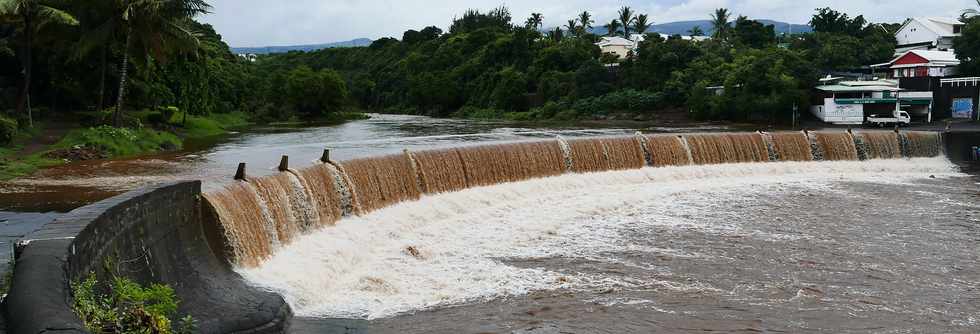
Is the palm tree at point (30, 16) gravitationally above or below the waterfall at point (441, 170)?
above

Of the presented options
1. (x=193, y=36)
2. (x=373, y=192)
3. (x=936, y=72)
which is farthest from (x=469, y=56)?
(x=373, y=192)

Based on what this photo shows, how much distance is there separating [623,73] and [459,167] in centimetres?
3844

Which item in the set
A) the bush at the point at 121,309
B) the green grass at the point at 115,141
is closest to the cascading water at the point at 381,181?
the green grass at the point at 115,141

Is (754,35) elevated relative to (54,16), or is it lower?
elevated

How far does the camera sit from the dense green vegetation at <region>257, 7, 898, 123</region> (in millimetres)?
44250

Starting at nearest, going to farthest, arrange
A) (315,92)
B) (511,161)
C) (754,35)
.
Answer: (511,161) → (315,92) → (754,35)

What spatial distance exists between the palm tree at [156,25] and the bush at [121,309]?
19.2 m

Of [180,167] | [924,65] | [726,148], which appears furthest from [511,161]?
[924,65]

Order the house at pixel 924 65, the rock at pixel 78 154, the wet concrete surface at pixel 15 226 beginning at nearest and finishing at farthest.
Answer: the wet concrete surface at pixel 15 226, the rock at pixel 78 154, the house at pixel 924 65

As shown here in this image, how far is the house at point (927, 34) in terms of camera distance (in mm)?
56691

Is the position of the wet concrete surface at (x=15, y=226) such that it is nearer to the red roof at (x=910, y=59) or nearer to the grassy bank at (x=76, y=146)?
the grassy bank at (x=76, y=146)

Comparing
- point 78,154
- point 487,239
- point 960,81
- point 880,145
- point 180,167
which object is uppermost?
point 960,81

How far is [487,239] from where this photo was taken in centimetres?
1541

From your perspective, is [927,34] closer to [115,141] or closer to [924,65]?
Answer: [924,65]
